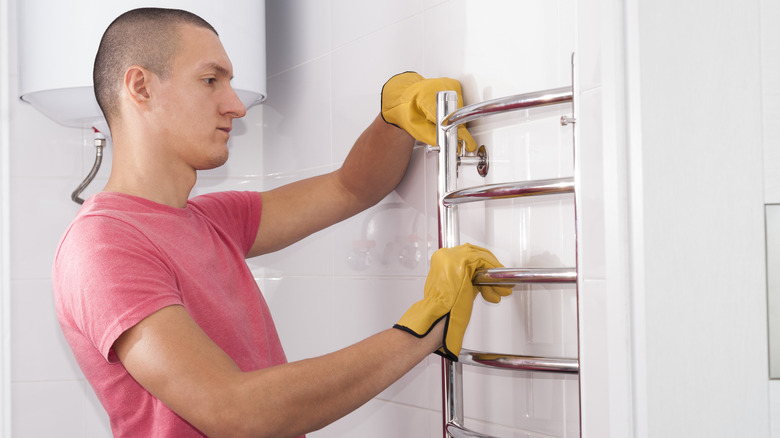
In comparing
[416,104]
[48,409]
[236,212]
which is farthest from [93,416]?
[416,104]

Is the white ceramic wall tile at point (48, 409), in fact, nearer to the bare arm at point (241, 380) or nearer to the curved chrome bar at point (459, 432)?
the bare arm at point (241, 380)

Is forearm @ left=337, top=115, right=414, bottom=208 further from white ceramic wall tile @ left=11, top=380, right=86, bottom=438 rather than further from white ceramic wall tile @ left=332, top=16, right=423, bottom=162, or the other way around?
white ceramic wall tile @ left=11, top=380, right=86, bottom=438

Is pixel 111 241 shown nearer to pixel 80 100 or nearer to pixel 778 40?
pixel 80 100

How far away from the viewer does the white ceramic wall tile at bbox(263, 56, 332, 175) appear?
1.90m

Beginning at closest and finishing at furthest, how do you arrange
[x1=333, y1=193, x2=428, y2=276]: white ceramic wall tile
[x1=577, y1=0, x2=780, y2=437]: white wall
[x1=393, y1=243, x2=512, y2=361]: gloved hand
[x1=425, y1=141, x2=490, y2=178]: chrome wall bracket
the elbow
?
[x1=577, y1=0, x2=780, y2=437]: white wall
the elbow
[x1=393, y1=243, x2=512, y2=361]: gloved hand
[x1=425, y1=141, x2=490, y2=178]: chrome wall bracket
[x1=333, y1=193, x2=428, y2=276]: white ceramic wall tile

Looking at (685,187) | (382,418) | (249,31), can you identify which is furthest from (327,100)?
(685,187)

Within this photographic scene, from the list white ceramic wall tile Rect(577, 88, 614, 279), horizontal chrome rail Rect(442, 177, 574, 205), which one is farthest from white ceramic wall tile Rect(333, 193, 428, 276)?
white ceramic wall tile Rect(577, 88, 614, 279)

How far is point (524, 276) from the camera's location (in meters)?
1.13

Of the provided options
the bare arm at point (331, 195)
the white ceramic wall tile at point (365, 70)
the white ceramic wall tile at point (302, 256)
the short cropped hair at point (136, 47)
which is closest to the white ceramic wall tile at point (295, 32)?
the white ceramic wall tile at point (365, 70)

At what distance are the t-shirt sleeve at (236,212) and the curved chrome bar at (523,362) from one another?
1.87 ft

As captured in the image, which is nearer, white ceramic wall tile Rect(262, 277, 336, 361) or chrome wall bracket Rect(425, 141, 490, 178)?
chrome wall bracket Rect(425, 141, 490, 178)

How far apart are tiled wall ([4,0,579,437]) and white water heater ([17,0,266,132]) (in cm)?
21

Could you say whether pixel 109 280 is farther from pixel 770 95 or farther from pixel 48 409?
pixel 48 409

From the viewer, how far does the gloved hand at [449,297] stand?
1190mm
